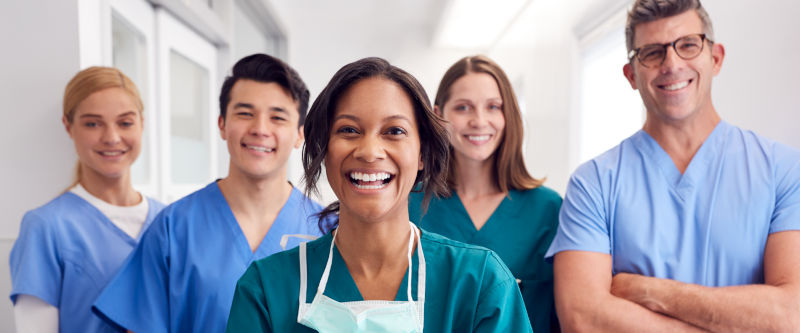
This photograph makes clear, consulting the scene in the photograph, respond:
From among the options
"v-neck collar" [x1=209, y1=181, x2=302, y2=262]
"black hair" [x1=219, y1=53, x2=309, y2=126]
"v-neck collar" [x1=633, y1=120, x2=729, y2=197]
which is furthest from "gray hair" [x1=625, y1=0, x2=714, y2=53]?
"v-neck collar" [x1=209, y1=181, x2=302, y2=262]

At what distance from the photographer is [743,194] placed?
1.30 meters

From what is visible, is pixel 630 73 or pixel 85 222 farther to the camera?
pixel 85 222

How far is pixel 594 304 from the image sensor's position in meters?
1.26

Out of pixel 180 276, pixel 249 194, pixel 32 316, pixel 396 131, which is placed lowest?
pixel 32 316

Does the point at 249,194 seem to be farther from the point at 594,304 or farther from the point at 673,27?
the point at 673,27

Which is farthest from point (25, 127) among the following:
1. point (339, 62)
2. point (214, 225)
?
point (339, 62)

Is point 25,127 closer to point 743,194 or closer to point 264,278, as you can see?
point 264,278

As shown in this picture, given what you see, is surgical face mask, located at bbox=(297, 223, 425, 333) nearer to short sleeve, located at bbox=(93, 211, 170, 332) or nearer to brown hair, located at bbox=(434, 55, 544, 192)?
short sleeve, located at bbox=(93, 211, 170, 332)

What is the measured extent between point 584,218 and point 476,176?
460mm

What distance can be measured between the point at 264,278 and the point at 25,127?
3.69ft

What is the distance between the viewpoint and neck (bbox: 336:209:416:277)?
3.54ft

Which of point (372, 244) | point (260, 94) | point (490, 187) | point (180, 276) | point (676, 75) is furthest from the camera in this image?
point (490, 187)

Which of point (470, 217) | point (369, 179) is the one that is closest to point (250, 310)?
point (369, 179)

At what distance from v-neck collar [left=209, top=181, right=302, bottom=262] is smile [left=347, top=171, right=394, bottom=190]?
63cm
